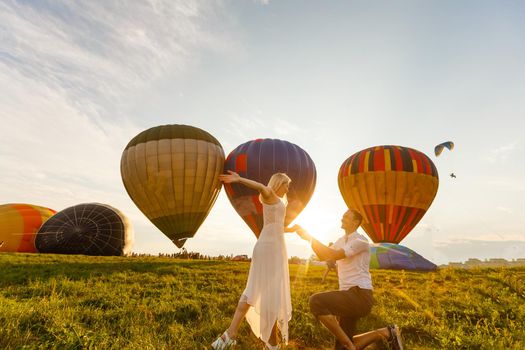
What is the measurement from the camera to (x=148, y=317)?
608 centimetres

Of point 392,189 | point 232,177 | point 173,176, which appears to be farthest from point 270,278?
point 392,189

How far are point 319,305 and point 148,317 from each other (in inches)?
117

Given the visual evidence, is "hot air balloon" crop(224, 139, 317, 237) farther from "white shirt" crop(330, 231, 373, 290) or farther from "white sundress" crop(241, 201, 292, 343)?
"white shirt" crop(330, 231, 373, 290)

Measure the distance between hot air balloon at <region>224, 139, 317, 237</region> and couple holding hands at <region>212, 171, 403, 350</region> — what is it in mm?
17400

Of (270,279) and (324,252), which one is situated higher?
(324,252)

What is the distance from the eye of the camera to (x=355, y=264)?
4676 mm

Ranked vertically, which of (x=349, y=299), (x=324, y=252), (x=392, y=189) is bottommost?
(x=349, y=299)

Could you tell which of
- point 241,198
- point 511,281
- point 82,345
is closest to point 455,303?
point 511,281

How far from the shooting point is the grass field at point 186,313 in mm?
4621

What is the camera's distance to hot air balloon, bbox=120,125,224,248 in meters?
23.5

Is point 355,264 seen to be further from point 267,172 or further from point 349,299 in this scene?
point 267,172

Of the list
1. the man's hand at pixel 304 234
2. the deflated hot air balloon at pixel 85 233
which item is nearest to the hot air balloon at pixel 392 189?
the deflated hot air balloon at pixel 85 233

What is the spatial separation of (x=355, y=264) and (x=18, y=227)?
27.9m

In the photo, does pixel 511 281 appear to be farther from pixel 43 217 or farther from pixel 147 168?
pixel 43 217
